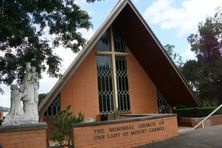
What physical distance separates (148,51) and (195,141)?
278 inches

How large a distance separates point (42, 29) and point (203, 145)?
7.02 m

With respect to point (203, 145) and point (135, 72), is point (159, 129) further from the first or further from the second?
point (135, 72)

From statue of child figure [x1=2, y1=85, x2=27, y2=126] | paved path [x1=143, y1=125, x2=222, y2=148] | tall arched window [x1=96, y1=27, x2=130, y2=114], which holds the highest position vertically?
tall arched window [x1=96, y1=27, x2=130, y2=114]

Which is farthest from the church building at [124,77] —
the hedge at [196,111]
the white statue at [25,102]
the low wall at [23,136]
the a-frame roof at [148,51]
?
the low wall at [23,136]

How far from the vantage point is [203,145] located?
8516 millimetres

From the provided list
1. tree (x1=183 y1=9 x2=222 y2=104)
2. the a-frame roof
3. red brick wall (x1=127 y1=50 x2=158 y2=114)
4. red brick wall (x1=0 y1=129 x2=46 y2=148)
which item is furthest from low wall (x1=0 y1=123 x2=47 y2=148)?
tree (x1=183 y1=9 x2=222 y2=104)

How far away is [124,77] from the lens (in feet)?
52.6

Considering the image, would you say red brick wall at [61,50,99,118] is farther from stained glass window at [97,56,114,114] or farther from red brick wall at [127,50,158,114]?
red brick wall at [127,50,158,114]

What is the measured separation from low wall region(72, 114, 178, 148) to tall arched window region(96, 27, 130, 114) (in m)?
5.66

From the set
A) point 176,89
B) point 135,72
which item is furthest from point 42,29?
point 176,89

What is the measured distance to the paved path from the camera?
852 cm

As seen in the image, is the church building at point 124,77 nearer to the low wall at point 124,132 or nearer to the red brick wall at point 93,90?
the red brick wall at point 93,90

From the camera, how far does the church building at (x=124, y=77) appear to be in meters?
14.1

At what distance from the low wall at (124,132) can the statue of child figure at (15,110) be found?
1.42 metres
